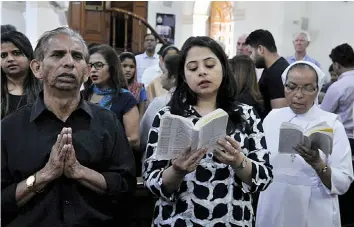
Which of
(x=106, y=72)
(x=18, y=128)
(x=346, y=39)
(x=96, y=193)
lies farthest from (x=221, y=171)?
(x=346, y=39)

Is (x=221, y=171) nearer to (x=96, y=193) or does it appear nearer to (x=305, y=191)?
(x=96, y=193)

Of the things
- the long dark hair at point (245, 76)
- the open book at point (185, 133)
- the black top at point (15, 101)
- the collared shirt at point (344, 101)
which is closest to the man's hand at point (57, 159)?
the open book at point (185, 133)

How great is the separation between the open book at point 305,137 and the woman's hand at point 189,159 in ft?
2.48

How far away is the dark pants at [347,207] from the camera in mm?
4176

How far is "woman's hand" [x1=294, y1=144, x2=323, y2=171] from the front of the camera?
268cm

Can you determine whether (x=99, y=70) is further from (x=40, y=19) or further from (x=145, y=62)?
(x=40, y=19)

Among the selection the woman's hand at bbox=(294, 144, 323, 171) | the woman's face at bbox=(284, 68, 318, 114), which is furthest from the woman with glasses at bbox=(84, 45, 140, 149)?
the woman's hand at bbox=(294, 144, 323, 171)

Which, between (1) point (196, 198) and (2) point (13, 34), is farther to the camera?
(2) point (13, 34)

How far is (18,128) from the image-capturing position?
84.4 inches

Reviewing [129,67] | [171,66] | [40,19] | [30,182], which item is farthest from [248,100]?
[40,19]

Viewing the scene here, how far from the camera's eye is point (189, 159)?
2041mm

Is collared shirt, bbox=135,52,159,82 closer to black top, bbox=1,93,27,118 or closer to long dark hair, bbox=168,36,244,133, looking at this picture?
black top, bbox=1,93,27,118

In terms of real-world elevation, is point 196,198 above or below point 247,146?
below

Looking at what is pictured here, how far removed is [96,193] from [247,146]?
26.5 inches
